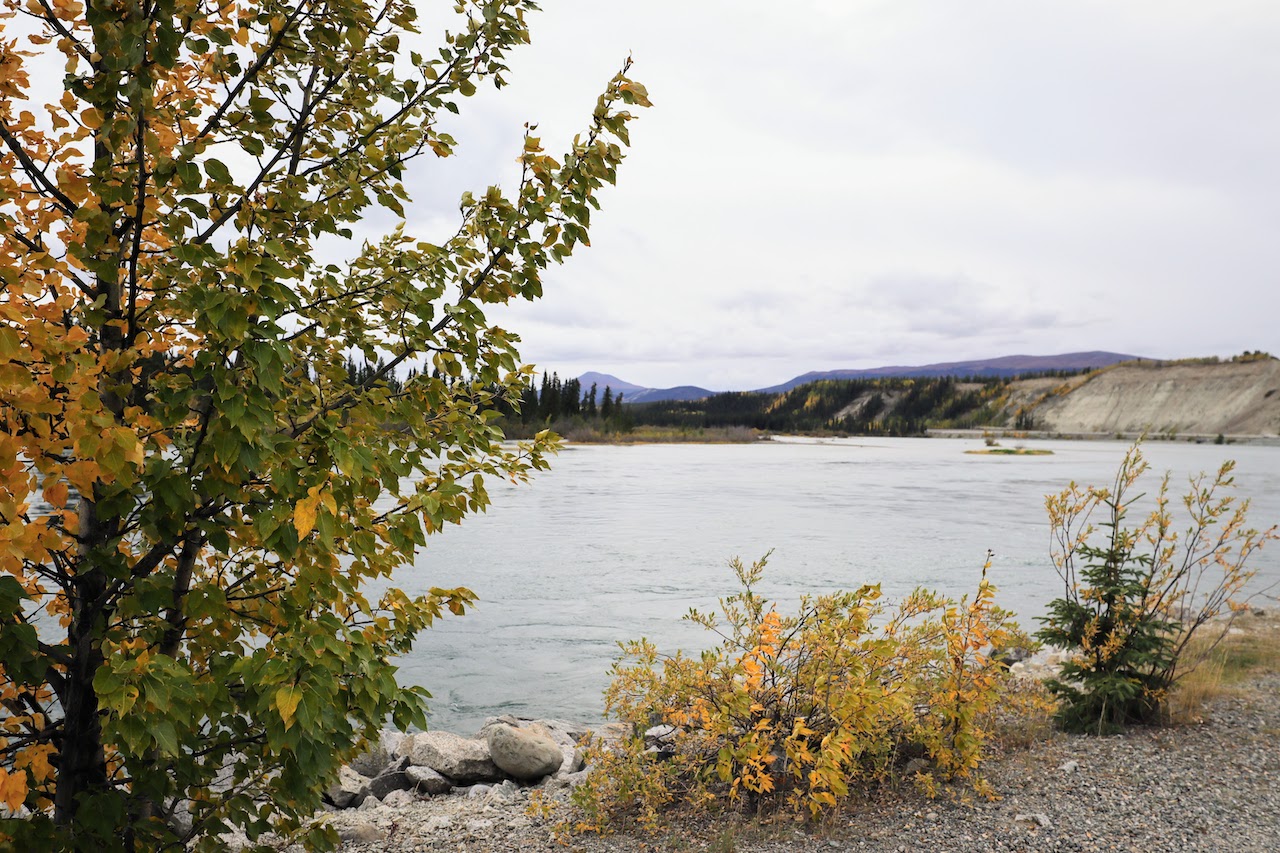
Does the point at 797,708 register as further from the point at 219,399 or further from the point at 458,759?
the point at 219,399

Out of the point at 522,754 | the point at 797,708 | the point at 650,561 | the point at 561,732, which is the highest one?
the point at 797,708

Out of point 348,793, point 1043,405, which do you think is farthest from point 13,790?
point 1043,405

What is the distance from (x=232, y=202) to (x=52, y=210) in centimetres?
57

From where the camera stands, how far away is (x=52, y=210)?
263cm

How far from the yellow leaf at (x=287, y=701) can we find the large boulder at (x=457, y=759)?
17.0 feet

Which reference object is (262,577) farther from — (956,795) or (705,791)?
(956,795)

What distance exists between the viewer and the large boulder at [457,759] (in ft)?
22.0

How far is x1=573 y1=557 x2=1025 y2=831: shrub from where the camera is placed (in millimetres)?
4555

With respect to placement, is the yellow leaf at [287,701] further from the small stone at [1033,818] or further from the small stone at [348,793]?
the small stone at [348,793]

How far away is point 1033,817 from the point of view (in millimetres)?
4715

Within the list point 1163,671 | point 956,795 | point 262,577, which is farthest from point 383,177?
point 1163,671

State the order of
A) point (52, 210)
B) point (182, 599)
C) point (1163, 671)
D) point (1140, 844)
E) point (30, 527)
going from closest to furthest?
point (30, 527) < point (52, 210) < point (182, 599) < point (1140, 844) < point (1163, 671)

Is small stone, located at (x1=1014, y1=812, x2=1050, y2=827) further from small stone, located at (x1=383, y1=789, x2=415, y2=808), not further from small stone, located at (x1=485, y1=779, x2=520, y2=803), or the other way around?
small stone, located at (x1=383, y1=789, x2=415, y2=808)

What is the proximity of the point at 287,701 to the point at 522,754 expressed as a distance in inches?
202
